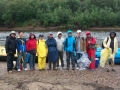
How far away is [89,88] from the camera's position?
344 inches

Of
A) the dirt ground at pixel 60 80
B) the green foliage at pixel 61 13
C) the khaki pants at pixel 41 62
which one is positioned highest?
the green foliage at pixel 61 13

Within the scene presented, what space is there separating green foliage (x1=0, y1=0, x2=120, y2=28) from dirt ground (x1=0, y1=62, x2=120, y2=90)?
53054mm

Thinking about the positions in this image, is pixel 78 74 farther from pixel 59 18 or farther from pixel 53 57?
pixel 59 18

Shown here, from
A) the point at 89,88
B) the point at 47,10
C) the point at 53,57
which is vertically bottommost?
the point at 89,88

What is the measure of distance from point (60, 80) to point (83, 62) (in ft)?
5.47

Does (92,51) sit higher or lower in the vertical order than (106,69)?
higher

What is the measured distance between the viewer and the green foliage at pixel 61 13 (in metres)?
64.8

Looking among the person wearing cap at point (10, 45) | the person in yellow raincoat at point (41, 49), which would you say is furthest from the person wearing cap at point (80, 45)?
the person wearing cap at point (10, 45)

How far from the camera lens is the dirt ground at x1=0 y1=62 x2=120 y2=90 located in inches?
348

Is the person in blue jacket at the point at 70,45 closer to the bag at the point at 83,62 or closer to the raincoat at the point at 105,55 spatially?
the bag at the point at 83,62

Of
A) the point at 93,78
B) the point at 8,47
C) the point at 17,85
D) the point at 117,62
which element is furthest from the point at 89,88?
the point at 117,62

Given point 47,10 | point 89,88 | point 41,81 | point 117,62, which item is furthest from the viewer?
point 47,10

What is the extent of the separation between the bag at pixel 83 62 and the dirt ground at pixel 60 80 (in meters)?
0.34

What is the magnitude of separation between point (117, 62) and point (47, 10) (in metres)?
61.0
